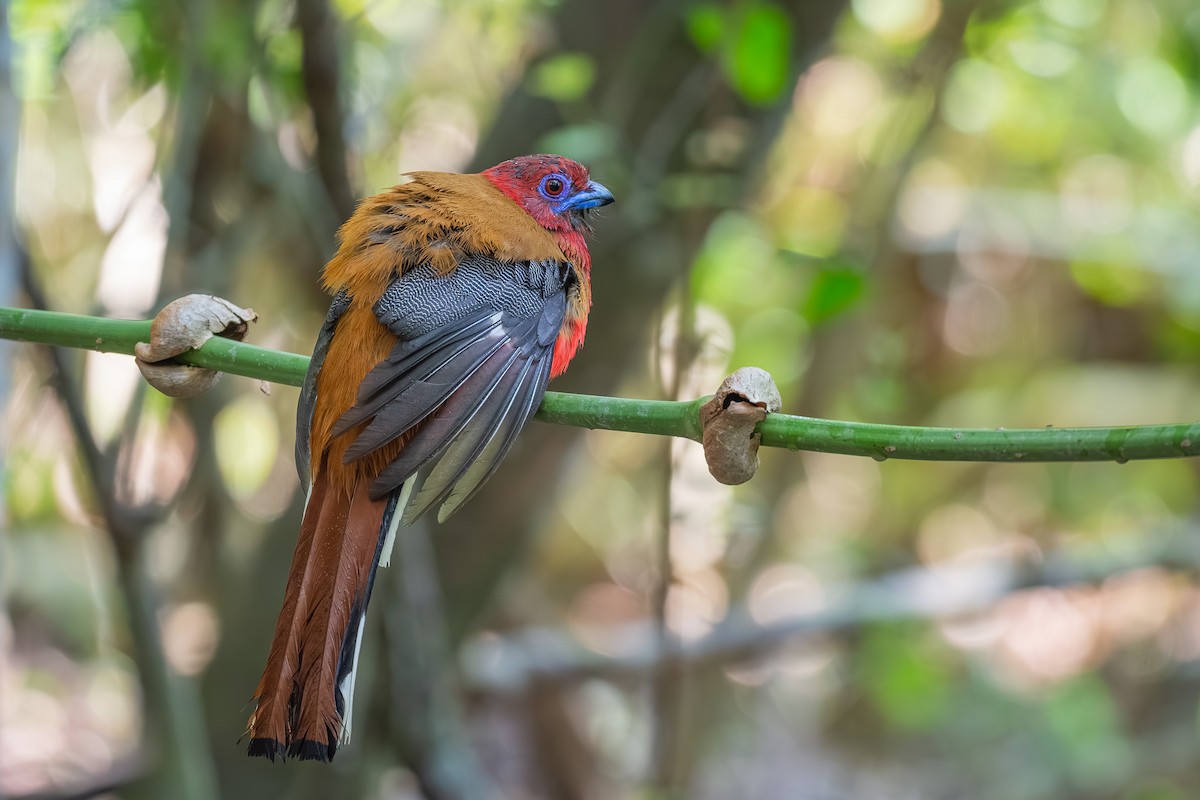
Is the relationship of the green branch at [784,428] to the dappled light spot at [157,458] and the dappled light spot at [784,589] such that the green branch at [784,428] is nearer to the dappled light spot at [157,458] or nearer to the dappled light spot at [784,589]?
the dappled light spot at [157,458]

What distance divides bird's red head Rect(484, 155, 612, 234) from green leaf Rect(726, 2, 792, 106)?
44 cm

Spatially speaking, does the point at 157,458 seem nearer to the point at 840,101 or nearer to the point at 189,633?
the point at 189,633

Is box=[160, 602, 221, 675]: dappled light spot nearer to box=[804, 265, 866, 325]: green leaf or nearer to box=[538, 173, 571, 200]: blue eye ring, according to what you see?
box=[538, 173, 571, 200]: blue eye ring

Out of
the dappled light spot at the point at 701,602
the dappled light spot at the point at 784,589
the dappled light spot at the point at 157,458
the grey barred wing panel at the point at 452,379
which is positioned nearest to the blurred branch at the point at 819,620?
the dappled light spot at the point at 701,602

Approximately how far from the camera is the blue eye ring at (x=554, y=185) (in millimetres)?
2947

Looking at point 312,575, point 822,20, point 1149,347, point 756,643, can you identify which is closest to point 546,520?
point 756,643

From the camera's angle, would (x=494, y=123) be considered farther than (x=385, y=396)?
A: Yes

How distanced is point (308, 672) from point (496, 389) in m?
0.67

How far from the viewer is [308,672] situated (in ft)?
5.73

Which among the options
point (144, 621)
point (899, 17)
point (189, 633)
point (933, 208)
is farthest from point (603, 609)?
point (144, 621)

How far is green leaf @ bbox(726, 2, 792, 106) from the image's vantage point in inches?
113

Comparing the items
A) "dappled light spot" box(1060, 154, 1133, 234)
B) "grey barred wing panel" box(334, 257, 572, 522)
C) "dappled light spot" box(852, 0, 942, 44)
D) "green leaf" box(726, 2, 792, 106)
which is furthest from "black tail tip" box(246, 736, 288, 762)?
"dappled light spot" box(1060, 154, 1133, 234)

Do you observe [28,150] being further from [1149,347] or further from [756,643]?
[1149,347]

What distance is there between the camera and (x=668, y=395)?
3.23 m
